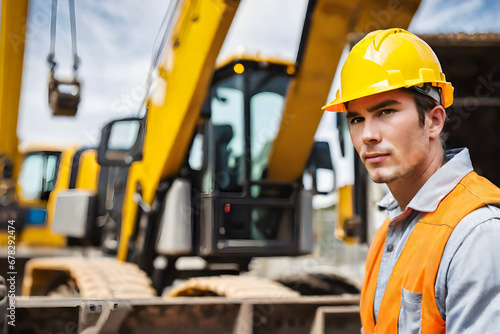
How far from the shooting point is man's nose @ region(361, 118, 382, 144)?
1.50 meters

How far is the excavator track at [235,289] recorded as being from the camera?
341cm

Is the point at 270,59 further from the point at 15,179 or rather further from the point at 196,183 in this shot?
the point at 15,179

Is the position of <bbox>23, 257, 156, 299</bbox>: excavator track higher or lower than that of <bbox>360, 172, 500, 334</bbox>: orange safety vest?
lower

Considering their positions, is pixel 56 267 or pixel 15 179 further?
pixel 15 179

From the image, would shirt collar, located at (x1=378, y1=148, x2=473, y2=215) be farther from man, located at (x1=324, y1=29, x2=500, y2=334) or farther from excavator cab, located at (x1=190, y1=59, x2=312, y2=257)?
excavator cab, located at (x1=190, y1=59, x2=312, y2=257)

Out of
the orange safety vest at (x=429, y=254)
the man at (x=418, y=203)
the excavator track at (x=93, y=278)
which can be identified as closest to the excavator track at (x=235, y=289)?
the excavator track at (x=93, y=278)

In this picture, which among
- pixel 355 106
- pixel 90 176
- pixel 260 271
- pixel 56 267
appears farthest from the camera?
pixel 260 271

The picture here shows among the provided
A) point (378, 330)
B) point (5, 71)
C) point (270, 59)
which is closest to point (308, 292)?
point (270, 59)

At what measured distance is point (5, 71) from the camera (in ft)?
18.6

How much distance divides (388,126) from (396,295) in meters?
0.49

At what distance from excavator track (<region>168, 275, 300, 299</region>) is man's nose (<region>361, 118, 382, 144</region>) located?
2082 mm

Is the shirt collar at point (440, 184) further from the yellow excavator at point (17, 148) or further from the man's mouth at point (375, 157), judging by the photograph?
the yellow excavator at point (17, 148)

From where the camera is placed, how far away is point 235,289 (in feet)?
11.3

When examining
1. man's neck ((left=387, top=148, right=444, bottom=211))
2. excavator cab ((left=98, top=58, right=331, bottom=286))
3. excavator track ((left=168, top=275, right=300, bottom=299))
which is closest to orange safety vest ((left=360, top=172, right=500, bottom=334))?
man's neck ((left=387, top=148, right=444, bottom=211))
